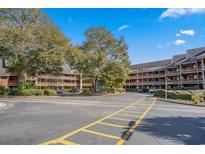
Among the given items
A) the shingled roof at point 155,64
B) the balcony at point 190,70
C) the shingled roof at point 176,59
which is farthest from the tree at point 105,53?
the shingled roof at point 155,64

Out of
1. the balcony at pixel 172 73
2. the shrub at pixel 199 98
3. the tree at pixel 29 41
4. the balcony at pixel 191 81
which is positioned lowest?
the shrub at pixel 199 98

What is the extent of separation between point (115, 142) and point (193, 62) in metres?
43.8

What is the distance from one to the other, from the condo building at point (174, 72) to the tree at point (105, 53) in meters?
9.65

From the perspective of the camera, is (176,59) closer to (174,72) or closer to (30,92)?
(174,72)

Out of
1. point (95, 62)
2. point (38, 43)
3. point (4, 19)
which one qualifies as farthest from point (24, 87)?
point (95, 62)

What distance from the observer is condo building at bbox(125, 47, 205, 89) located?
40.1 metres

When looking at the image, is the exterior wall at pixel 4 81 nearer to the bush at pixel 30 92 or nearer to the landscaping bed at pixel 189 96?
the bush at pixel 30 92

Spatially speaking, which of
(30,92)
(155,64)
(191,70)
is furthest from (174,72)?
(30,92)

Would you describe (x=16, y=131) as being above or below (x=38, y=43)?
below

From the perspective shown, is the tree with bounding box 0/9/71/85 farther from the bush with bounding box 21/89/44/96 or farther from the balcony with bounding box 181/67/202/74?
the balcony with bounding box 181/67/202/74

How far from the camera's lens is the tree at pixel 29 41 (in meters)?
22.0
